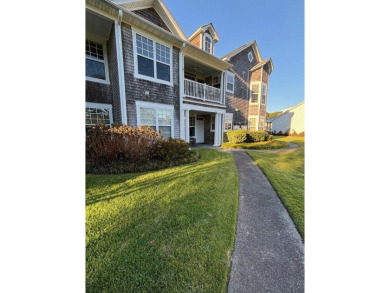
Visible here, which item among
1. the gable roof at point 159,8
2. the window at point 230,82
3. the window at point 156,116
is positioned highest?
the gable roof at point 159,8

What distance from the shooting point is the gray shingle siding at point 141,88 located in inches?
220

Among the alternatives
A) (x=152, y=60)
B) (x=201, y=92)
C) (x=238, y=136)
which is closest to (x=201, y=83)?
(x=201, y=92)

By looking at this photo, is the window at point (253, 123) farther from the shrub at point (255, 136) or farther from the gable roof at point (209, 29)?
the gable roof at point (209, 29)

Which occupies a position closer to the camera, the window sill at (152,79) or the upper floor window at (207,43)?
the window sill at (152,79)

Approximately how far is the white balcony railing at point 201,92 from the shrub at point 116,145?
4.54 m

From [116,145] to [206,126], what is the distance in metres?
8.19

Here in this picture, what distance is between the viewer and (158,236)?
1.70m

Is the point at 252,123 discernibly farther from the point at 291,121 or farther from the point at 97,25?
the point at 291,121

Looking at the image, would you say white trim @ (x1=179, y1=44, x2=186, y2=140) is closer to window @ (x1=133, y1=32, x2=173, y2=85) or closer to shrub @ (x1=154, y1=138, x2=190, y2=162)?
window @ (x1=133, y1=32, x2=173, y2=85)

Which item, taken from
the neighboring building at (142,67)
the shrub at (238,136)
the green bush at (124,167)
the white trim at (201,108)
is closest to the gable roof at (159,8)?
the neighboring building at (142,67)

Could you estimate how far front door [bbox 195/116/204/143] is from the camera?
11.4 metres

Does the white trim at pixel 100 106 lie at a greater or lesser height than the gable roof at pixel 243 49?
lesser

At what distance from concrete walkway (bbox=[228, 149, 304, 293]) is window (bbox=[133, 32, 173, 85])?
637cm
